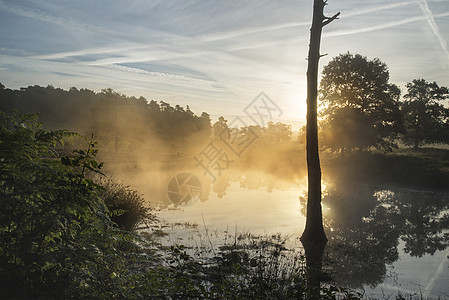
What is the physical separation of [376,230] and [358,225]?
2.89 ft

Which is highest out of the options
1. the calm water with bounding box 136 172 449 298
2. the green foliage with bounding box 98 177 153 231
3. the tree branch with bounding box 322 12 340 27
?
the tree branch with bounding box 322 12 340 27

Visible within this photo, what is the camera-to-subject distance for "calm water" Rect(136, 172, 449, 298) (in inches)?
317

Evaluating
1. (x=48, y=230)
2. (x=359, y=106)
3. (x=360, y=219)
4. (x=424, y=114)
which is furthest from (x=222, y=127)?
(x=48, y=230)

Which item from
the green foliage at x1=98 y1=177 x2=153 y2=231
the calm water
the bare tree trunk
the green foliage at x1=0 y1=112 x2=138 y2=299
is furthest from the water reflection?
the green foliage at x1=0 y1=112 x2=138 y2=299

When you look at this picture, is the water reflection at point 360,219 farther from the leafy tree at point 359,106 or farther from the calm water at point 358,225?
the leafy tree at point 359,106

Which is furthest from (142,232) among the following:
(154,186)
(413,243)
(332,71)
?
(332,71)

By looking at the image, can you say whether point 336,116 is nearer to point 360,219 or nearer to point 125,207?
point 360,219

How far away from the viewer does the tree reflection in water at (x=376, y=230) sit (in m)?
8.45

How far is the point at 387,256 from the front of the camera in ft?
31.6

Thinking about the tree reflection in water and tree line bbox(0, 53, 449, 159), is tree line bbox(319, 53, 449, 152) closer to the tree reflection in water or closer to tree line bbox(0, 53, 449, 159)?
tree line bbox(0, 53, 449, 159)

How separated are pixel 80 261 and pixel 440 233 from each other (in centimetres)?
1436

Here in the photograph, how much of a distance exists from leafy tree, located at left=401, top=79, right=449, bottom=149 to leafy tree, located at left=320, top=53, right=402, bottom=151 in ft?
48.4

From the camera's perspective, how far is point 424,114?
55.8 m

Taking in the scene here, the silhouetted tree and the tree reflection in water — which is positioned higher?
the silhouetted tree
